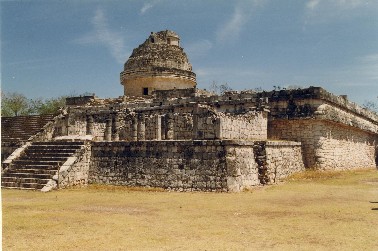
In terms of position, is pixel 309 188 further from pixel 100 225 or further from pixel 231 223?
pixel 100 225

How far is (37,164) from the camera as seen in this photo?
49.8 feet

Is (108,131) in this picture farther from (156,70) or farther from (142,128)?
(156,70)

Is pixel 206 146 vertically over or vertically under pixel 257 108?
under

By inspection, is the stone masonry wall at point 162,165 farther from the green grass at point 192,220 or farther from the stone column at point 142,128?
the stone column at point 142,128

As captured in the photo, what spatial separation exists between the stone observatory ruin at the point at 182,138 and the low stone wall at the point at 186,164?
3cm

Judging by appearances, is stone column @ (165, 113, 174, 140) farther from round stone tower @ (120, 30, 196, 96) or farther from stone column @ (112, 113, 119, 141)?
round stone tower @ (120, 30, 196, 96)

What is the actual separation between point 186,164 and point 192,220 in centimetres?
491

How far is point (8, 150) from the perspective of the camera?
56.5 feet

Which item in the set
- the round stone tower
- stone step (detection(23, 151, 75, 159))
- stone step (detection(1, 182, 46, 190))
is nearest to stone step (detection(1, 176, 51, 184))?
stone step (detection(1, 182, 46, 190))

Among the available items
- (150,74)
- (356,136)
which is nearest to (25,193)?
(150,74)

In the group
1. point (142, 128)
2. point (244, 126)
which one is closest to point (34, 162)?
point (142, 128)

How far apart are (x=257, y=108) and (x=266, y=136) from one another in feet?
4.50

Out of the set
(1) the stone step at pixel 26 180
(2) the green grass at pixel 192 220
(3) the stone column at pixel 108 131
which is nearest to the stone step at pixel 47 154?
(1) the stone step at pixel 26 180

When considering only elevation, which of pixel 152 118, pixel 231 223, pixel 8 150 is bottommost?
pixel 231 223
